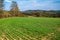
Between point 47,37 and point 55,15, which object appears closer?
point 47,37

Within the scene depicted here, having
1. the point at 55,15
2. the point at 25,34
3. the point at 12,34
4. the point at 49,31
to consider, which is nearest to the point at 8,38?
the point at 12,34

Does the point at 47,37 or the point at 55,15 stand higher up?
the point at 47,37

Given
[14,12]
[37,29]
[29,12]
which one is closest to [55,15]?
[29,12]

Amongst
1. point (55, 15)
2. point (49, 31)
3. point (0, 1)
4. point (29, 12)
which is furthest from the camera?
point (29, 12)

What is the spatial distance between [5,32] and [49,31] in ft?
A: 19.0

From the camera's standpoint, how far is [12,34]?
17812 mm

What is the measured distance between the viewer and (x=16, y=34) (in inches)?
705

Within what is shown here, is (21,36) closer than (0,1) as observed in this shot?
Yes

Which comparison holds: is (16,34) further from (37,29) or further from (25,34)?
(37,29)

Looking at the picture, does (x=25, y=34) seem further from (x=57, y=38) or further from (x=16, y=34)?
(x=57, y=38)

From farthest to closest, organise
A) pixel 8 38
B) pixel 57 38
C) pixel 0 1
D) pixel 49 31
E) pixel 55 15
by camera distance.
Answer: pixel 55 15
pixel 0 1
pixel 49 31
pixel 57 38
pixel 8 38

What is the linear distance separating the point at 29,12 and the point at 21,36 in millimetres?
28607

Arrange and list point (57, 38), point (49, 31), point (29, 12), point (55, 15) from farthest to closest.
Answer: point (29, 12) → point (55, 15) → point (49, 31) → point (57, 38)

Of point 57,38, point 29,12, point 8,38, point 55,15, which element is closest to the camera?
point 8,38
